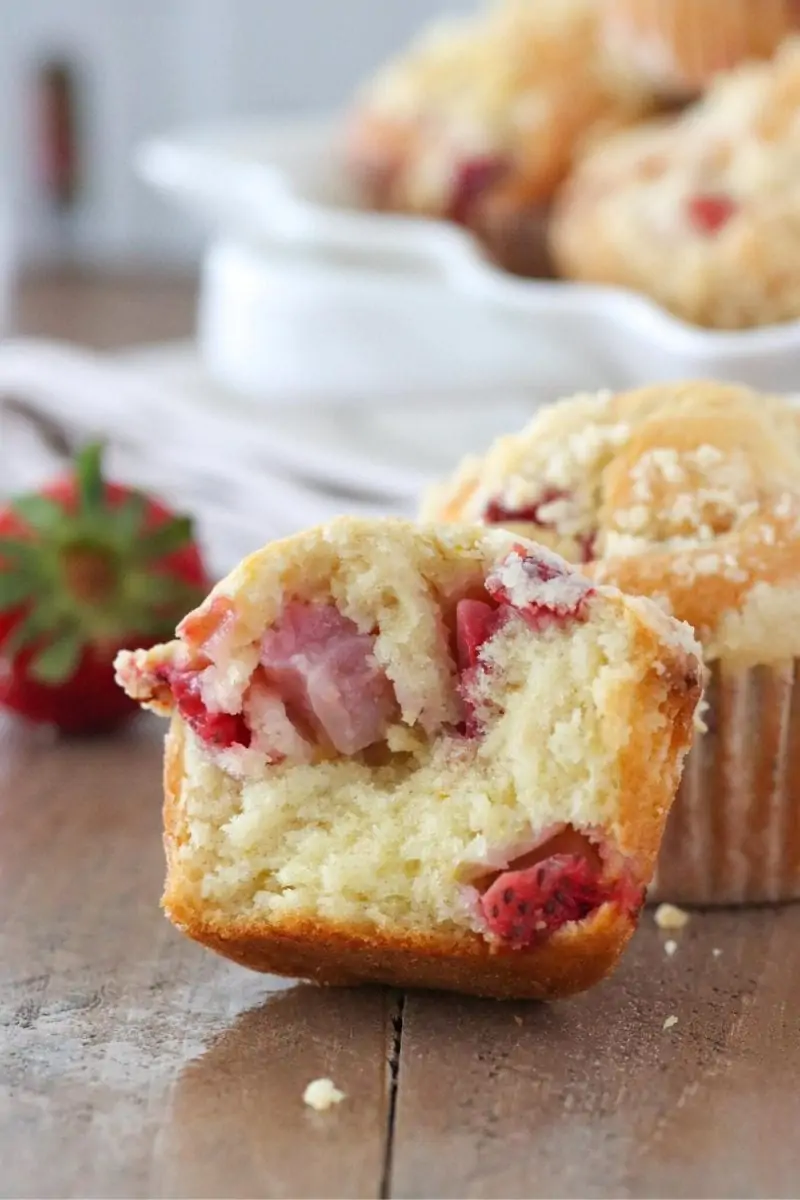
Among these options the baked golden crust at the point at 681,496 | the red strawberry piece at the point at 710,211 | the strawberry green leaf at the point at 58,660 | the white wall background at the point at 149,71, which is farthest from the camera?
the white wall background at the point at 149,71

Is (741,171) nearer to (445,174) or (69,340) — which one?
(445,174)

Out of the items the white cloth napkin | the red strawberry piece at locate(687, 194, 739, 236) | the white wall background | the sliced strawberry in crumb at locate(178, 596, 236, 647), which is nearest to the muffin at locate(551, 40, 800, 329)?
the red strawberry piece at locate(687, 194, 739, 236)

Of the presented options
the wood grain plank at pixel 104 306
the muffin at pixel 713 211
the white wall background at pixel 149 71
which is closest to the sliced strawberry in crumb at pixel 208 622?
the muffin at pixel 713 211

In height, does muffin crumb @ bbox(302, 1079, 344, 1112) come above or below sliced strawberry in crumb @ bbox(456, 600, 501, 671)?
below

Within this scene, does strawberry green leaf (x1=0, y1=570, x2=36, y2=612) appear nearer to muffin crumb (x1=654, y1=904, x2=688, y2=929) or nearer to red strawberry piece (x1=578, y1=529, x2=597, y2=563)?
red strawberry piece (x1=578, y1=529, x2=597, y2=563)

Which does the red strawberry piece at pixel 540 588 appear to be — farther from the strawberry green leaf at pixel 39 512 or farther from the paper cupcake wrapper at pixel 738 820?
the strawberry green leaf at pixel 39 512

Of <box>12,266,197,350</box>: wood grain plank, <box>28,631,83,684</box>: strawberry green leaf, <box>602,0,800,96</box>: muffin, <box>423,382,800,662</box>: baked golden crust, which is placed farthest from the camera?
<box>12,266,197,350</box>: wood grain plank

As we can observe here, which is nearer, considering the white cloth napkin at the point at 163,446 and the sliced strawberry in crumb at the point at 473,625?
the sliced strawberry in crumb at the point at 473,625
